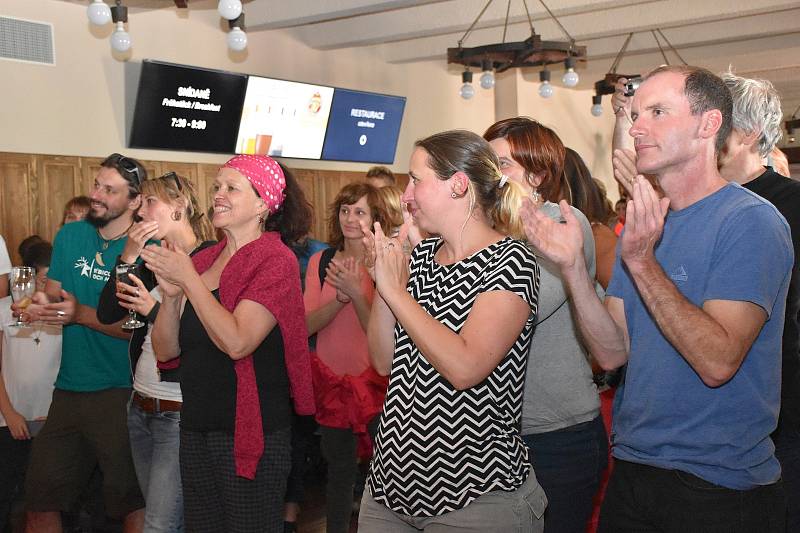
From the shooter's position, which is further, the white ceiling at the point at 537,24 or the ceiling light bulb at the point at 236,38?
the white ceiling at the point at 537,24

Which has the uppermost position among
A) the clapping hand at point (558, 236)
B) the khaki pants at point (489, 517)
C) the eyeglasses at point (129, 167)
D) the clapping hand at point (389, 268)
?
the eyeglasses at point (129, 167)

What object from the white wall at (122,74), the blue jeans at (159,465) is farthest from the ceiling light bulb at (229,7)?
the blue jeans at (159,465)

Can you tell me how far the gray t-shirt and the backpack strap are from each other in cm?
186

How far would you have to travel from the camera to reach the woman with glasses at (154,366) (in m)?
3.14

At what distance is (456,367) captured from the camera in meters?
2.01

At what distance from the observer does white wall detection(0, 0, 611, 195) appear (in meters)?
7.44

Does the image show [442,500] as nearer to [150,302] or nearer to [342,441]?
[150,302]

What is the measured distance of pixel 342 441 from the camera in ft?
13.3

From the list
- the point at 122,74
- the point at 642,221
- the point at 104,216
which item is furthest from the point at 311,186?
the point at 642,221

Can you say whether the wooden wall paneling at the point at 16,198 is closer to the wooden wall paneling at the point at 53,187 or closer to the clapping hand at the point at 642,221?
the wooden wall paneling at the point at 53,187

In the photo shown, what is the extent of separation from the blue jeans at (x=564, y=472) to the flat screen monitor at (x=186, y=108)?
6627 millimetres

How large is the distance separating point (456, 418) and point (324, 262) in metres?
2.30


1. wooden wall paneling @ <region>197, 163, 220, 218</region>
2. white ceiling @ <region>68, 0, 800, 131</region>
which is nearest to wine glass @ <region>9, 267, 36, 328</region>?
white ceiling @ <region>68, 0, 800, 131</region>

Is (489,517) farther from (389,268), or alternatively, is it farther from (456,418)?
(389,268)
